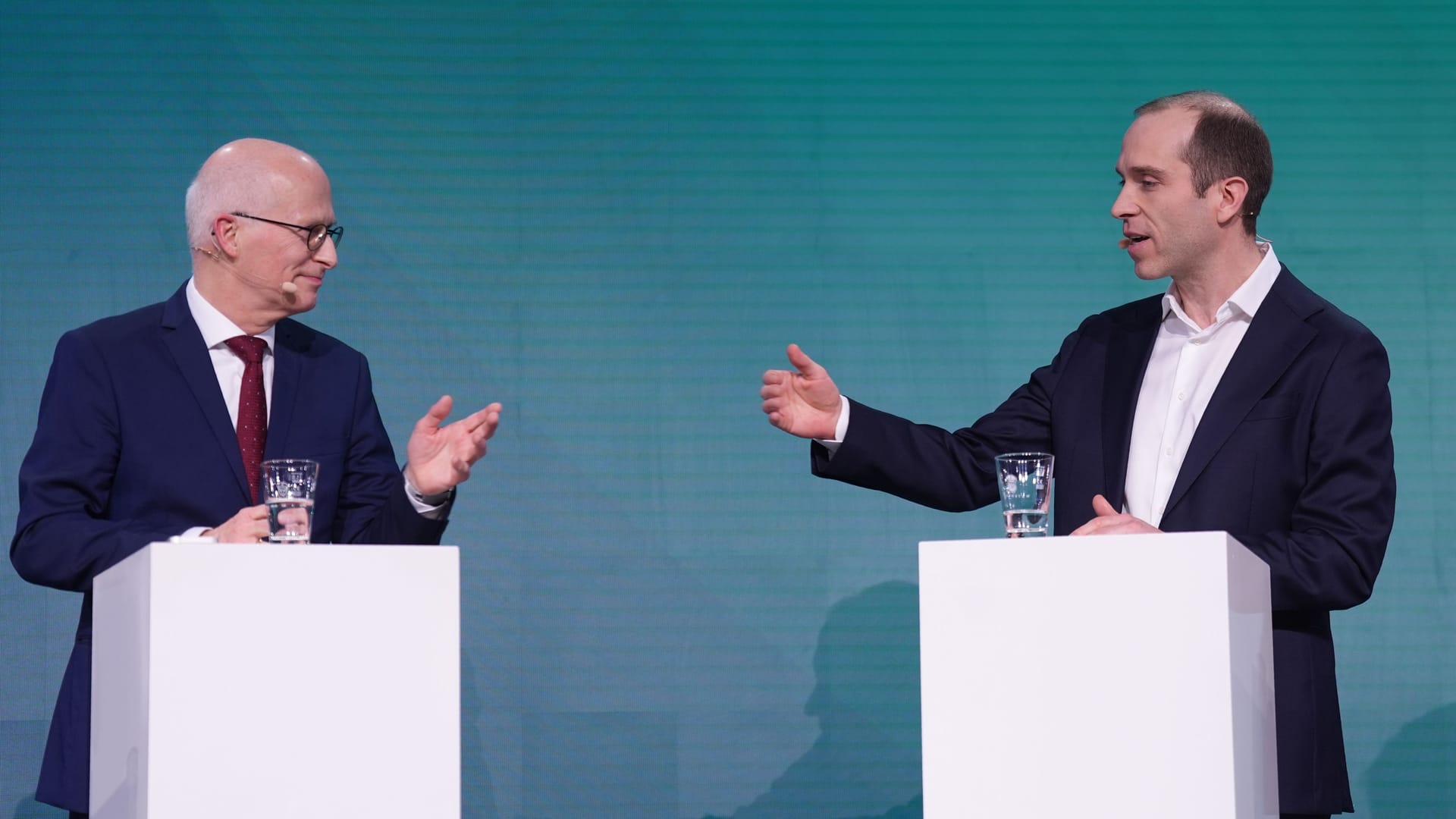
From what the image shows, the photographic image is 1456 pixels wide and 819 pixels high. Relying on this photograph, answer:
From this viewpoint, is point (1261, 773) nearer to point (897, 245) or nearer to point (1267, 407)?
point (1267, 407)

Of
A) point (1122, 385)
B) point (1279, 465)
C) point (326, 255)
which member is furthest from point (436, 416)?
point (1279, 465)

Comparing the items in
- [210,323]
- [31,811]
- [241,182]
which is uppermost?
[241,182]

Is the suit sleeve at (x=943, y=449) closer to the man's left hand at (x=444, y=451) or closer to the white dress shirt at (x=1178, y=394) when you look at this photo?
the white dress shirt at (x=1178, y=394)

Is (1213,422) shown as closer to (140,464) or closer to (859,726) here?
(859,726)

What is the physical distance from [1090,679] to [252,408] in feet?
4.88

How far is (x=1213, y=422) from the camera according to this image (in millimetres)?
2451

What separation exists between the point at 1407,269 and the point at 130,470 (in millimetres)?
3157

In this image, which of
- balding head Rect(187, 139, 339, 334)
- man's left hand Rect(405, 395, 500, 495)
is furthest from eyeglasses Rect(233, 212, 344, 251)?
man's left hand Rect(405, 395, 500, 495)

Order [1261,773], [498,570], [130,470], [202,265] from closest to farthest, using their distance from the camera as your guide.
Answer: [1261,773] < [130,470] < [202,265] < [498,570]

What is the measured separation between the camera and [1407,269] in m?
3.86

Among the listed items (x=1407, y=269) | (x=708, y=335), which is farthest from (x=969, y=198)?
(x=1407, y=269)

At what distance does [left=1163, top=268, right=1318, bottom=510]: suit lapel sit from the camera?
243 centimetres

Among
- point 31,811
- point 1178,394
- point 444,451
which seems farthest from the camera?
point 31,811

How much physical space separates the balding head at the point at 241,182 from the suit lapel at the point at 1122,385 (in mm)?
1504
